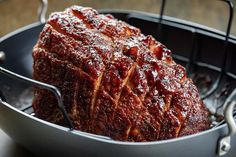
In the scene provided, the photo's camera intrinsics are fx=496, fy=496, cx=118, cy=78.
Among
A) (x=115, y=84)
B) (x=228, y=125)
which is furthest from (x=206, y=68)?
(x=228, y=125)

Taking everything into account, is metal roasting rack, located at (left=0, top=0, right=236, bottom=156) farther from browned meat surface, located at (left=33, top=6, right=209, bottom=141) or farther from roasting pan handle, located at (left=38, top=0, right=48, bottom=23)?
browned meat surface, located at (left=33, top=6, right=209, bottom=141)

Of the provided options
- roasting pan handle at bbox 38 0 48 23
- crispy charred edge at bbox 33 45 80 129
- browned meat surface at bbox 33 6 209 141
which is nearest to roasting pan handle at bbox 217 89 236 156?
browned meat surface at bbox 33 6 209 141

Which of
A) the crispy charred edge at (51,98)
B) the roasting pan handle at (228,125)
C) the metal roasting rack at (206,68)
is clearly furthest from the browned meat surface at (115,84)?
the metal roasting rack at (206,68)

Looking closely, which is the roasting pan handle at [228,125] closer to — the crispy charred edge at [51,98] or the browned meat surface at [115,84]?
the browned meat surface at [115,84]

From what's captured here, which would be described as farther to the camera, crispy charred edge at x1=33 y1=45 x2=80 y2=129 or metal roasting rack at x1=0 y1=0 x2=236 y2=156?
metal roasting rack at x1=0 y1=0 x2=236 y2=156

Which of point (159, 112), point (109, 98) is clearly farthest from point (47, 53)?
point (159, 112)
